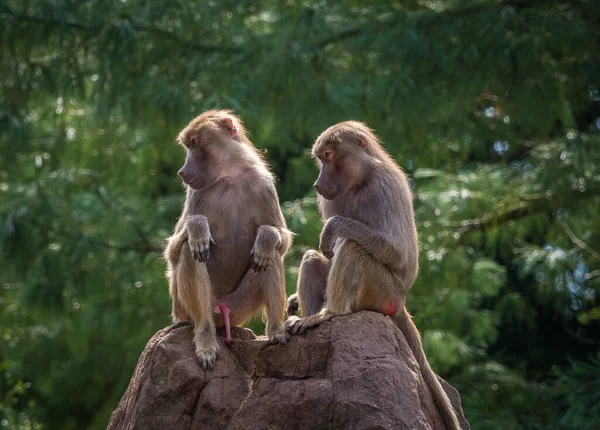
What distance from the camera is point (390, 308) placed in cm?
659

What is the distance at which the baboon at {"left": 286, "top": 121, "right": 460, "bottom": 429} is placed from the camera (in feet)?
21.1

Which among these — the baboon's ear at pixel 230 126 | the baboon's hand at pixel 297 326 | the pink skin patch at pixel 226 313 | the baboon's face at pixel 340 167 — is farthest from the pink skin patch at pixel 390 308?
the baboon's ear at pixel 230 126

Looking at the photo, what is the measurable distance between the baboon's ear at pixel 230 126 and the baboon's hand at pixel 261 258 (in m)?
0.93

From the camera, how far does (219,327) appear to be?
6.55 meters

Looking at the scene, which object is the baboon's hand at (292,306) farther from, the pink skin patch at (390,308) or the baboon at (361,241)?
the pink skin patch at (390,308)

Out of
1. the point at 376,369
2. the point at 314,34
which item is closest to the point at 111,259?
the point at 314,34

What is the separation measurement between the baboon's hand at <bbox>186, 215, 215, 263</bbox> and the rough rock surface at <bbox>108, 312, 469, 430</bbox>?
468mm

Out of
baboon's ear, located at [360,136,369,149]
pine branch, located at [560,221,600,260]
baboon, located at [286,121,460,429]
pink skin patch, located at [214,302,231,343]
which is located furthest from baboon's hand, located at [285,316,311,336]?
pine branch, located at [560,221,600,260]

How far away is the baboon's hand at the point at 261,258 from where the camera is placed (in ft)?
20.7

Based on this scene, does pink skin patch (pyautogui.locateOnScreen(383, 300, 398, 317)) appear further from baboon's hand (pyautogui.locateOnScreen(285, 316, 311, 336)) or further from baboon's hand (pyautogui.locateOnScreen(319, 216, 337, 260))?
baboon's hand (pyautogui.locateOnScreen(285, 316, 311, 336))

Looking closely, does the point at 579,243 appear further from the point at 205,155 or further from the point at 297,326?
the point at 297,326

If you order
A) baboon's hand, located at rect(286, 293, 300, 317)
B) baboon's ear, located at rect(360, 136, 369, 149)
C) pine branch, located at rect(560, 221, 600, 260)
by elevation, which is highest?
baboon's ear, located at rect(360, 136, 369, 149)

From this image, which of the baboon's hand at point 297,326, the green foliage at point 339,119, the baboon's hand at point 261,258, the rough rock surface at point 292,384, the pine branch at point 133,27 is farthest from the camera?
the pine branch at point 133,27

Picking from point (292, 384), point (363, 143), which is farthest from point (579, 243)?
point (292, 384)
